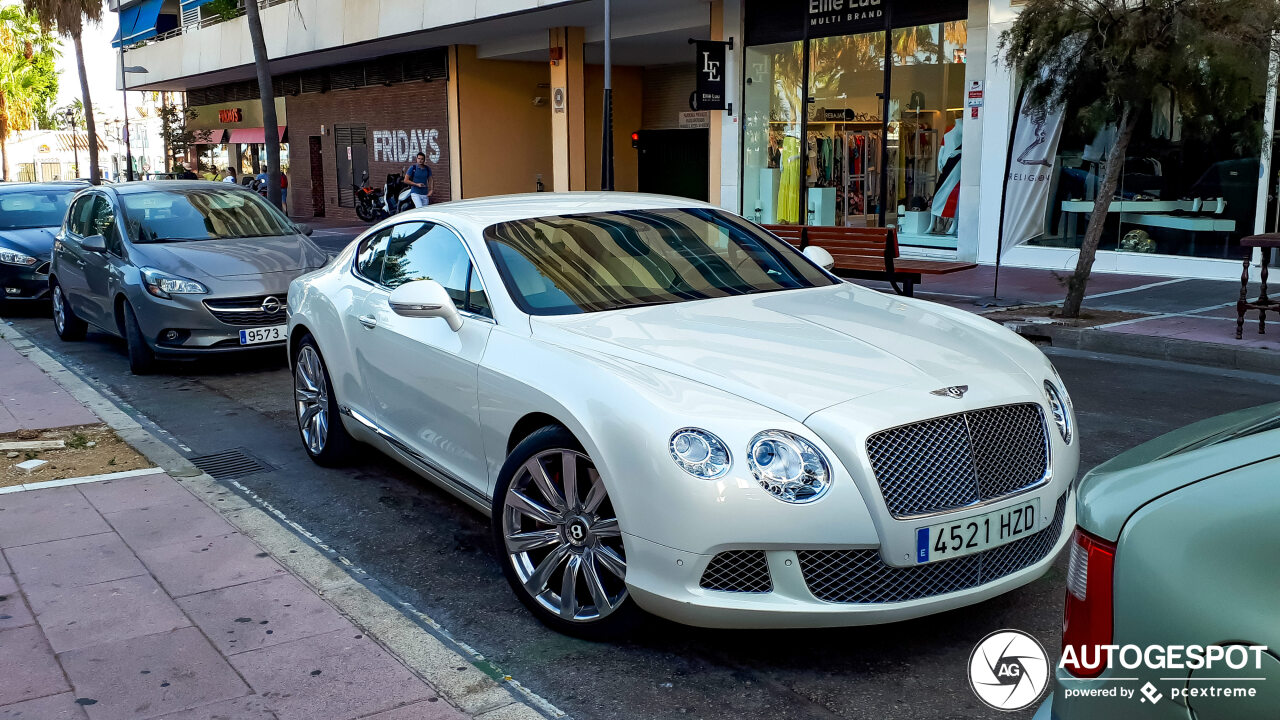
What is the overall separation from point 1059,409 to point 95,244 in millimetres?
8758

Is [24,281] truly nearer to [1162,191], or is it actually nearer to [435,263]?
[435,263]

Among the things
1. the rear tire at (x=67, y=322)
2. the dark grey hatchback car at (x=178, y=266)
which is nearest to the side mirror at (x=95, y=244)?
the dark grey hatchback car at (x=178, y=266)

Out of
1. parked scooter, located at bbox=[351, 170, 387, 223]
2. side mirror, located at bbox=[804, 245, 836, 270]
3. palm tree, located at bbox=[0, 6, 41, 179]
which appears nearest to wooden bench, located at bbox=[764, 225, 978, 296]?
side mirror, located at bbox=[804, 245, 836, 270]

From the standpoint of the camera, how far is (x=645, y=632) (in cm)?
386

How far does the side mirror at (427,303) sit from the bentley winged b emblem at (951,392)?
1.97 metres

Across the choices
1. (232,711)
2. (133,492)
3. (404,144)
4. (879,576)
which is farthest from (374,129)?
(879,576)

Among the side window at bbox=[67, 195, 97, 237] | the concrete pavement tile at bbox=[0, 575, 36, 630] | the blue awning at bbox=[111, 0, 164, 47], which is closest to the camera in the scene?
the concrete pavement tile at bbox=[0, 575, 36, 630]

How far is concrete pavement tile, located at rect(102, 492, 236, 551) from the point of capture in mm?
4902

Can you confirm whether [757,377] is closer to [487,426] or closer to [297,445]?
[487,426]

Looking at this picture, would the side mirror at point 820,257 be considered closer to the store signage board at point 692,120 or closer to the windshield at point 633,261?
the windshield at point 633,261

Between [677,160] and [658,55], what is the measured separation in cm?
299

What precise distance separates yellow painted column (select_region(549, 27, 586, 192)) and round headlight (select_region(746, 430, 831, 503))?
22483mm

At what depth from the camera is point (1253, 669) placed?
166 cm

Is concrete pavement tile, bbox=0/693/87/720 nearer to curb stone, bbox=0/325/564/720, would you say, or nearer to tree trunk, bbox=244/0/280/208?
curb stone, bbox=0/325/564/720
